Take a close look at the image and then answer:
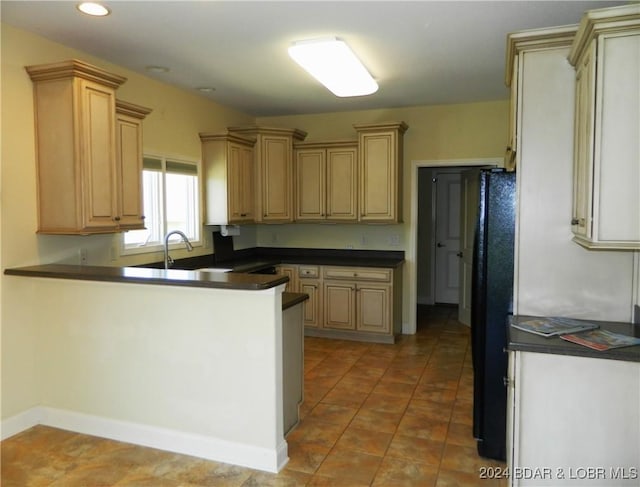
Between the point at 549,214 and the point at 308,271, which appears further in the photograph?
the point at 308,271

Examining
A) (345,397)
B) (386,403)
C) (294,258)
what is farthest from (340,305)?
(386,403)

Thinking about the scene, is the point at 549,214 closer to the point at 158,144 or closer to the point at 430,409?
the point at 430,409

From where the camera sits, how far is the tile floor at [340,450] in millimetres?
2549

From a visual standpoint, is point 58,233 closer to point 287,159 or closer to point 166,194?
point 166,194

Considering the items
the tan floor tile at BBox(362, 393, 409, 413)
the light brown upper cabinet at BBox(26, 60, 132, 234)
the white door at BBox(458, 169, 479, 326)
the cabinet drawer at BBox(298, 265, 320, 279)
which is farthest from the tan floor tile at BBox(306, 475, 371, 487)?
the white door at BBox(458, 169, 479, 326)

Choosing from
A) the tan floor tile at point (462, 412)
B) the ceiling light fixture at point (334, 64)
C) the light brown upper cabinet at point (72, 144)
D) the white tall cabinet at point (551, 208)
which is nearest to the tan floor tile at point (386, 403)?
the tan floor tile at point (462, 412)

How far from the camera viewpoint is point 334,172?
5.50 m

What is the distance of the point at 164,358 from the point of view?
286cm

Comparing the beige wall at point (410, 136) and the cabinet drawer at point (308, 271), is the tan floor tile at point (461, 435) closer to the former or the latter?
the cabinet drawer at point (308, 271)

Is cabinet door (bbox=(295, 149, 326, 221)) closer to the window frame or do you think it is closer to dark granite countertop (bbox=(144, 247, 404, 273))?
dark granite countertop (bbox=(144, 247, 404, 273))

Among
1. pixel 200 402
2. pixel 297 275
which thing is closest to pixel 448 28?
pixel 200 402

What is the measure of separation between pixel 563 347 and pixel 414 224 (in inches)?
139

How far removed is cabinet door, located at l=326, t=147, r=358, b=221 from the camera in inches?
212

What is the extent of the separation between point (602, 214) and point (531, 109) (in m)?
0.75
